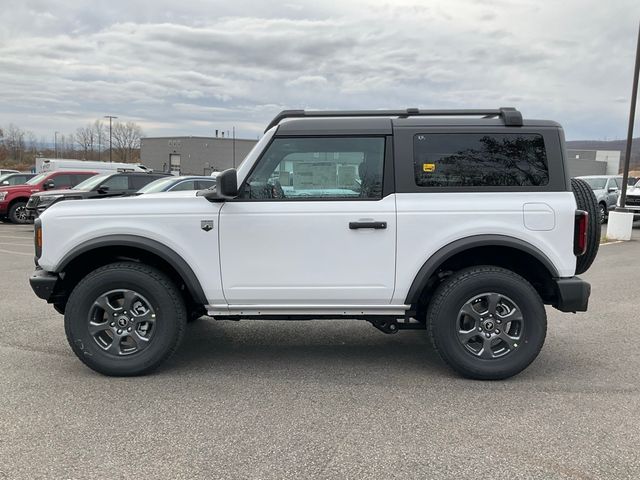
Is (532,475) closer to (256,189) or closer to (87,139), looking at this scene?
(256,189)

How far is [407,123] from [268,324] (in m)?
2.76

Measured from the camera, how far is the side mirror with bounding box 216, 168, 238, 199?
13.1 feet

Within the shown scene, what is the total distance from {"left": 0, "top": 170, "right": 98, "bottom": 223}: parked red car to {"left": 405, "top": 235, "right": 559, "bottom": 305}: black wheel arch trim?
16.0 m

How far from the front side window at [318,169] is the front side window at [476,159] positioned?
0.34 m

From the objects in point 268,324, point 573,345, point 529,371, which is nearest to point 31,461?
point 268,324

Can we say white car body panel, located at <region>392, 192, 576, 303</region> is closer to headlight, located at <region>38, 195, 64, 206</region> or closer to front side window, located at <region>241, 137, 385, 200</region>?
front side window, located at <region>241, 137, 385, 200</region>

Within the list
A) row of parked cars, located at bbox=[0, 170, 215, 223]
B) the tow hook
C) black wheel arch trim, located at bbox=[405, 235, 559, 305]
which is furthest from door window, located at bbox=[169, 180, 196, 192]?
black wheel arch trim, located at bbox=[405, 235, 559, 305]

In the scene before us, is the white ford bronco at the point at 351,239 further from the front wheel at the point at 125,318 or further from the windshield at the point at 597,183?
the windshield at the point at 597,183

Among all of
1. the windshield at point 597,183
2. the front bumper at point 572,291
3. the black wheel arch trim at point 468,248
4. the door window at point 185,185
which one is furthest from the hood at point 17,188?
the windshield at point 597,183

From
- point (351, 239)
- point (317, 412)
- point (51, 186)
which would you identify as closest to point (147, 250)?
point (351, 239)

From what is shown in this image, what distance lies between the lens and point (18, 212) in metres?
17.8

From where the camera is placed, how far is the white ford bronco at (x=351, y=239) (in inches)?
162

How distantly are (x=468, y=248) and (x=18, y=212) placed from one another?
17.5m

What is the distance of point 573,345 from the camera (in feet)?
17.0
